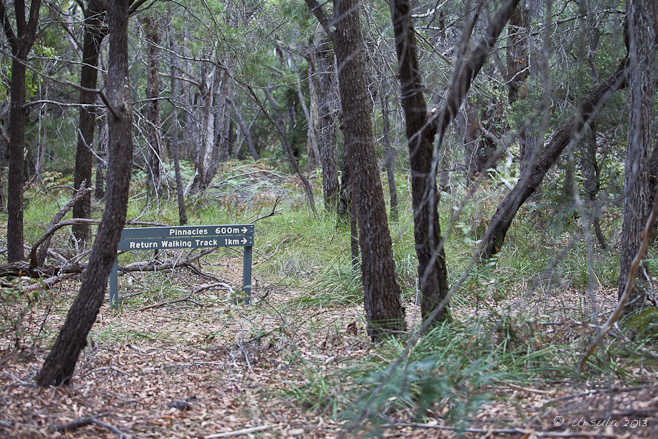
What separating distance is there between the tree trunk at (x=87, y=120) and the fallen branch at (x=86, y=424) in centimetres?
486

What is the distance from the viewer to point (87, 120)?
24.2 ft

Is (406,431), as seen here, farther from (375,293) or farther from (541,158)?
(541,158)

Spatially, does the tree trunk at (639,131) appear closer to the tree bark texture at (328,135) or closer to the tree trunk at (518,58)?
the tree trunk at (518,58)

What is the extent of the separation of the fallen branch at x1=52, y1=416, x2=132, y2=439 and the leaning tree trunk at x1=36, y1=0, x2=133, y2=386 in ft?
1.66

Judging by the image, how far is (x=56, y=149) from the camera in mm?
15094

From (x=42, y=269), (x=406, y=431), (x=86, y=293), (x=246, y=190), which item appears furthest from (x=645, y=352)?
(x=246, y=190)

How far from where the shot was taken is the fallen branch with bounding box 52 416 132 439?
8.46ft

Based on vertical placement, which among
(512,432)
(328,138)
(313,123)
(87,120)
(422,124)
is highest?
→ (313,123)

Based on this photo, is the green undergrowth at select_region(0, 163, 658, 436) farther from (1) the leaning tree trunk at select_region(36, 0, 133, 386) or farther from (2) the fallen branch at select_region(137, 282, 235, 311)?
(1) the leaning tree trunk at select_region(36, 0, 133, 386)

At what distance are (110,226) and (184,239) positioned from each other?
9.03 ft

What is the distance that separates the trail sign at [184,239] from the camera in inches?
221

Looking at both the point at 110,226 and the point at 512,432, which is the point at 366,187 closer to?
the point at 110,226

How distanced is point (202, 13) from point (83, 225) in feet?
11.5

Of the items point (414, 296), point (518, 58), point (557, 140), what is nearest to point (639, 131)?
point (557, 140)
